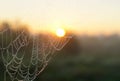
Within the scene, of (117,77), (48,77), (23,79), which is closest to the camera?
(23,79)

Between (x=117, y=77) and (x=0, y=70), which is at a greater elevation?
(x=117, y=77)

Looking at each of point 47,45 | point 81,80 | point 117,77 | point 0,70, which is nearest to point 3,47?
point 47,45

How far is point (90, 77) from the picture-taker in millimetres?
5621

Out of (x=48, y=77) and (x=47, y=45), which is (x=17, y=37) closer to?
(x=47, y=45)

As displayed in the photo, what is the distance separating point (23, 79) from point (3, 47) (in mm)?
345

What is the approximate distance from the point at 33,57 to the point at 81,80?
2.75 meters

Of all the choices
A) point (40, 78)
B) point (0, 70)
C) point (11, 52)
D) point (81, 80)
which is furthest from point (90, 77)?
point (11, 52)

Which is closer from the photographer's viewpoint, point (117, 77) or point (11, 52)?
point (11, 52)

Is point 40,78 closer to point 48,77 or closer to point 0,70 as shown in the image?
point 48,77

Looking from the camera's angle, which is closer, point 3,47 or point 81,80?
point 3,47

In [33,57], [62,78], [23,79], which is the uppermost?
[62,78]

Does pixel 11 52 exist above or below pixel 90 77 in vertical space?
below

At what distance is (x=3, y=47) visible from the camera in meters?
3.11

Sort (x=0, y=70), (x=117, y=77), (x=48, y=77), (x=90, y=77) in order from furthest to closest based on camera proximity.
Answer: (x=90, y=77), (x=48, y=77), (x=117, y=77), (x=0, y=70)
